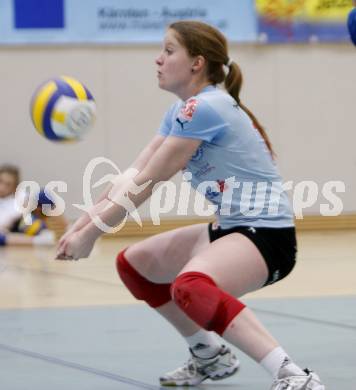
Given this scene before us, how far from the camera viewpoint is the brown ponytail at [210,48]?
376cm

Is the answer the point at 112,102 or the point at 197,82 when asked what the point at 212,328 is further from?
the point at 112,102

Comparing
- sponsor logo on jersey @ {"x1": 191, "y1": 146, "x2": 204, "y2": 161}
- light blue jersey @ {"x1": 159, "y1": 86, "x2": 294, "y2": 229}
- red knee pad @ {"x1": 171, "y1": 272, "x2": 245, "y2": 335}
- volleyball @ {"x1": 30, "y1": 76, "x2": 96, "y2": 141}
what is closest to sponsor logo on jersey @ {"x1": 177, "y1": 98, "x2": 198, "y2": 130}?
light blue jersey @ {"x1": 159, "y1": 86, "x2": 294, "y2": 229}

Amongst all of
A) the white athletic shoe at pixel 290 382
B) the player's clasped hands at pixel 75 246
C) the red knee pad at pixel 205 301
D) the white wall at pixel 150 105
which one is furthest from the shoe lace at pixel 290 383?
the white wall at pixel 150 105

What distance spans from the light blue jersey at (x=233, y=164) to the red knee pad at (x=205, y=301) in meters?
0.33

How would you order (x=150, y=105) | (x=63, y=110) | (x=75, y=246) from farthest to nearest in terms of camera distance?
(x=150, y=105), (x=63, y=110), (x=75, y=246)

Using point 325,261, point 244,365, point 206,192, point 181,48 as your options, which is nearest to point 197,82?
point 181,48

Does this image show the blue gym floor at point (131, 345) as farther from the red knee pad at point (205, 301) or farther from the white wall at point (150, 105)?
the white wall at point (150, 105)

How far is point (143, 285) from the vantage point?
3910mm

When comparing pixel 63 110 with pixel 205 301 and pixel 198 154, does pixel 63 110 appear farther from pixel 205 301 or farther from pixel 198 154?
pixel 205 301

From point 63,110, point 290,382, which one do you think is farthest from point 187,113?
point 63,110

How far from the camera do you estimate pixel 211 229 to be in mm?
3809

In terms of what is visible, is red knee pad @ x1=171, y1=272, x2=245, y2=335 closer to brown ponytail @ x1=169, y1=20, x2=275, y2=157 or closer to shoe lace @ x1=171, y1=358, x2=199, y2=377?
shoe lace @ x1=171, y1=358, x2=199, y2=377

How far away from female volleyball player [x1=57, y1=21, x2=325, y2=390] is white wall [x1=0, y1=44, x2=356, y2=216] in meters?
6.40

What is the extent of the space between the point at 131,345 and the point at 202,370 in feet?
2.86
